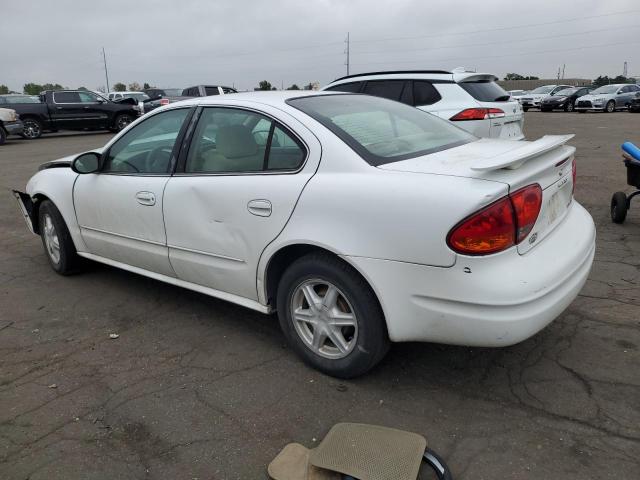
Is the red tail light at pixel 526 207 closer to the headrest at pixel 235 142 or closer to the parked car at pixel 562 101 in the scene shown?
the headrest at pixel 235 142

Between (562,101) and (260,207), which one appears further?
(562,101)

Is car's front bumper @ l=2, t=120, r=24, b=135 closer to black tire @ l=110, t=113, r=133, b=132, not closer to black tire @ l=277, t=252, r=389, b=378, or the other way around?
black tire @ l=110, t=113, r=133, b=132

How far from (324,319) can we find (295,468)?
2.72 ft

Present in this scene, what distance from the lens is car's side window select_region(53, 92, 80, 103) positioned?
65.2ft

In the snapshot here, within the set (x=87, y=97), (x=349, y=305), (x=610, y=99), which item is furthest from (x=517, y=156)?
(x=610, y=99)

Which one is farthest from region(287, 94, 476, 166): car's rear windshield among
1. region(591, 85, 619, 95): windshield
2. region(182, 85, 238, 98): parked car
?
region(591, 85, 619, 95): windshield

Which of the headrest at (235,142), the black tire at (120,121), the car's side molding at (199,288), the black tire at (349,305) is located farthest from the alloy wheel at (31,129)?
the black tire at (349,305)

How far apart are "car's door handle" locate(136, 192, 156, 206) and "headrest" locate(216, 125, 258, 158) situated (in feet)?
1.94

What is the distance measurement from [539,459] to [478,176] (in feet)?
4.12

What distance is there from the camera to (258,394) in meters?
2.90

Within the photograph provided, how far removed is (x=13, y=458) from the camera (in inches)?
97.3

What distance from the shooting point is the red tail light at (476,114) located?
286 inches

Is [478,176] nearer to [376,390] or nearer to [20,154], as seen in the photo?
[376,390]

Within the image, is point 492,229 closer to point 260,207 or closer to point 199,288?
point 260,207
